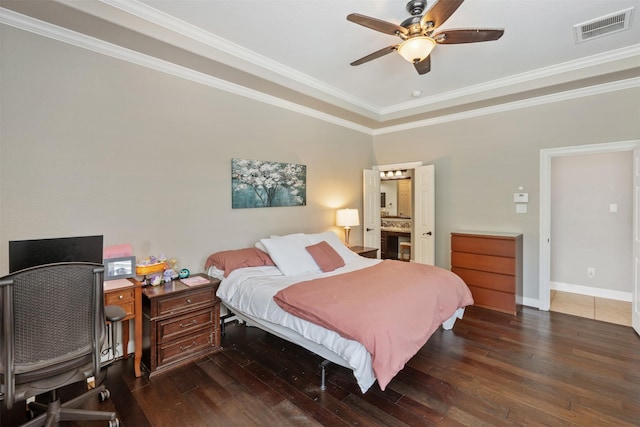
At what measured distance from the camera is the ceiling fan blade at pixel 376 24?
201cm

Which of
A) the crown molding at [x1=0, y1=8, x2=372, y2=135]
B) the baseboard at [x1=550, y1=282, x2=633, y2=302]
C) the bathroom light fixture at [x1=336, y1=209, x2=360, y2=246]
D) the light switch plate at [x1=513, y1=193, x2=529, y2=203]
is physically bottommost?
the baseboard at [x1=550, y1=282, x2=633, y2=302]

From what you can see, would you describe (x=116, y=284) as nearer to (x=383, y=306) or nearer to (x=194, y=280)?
(x=194, y=280)

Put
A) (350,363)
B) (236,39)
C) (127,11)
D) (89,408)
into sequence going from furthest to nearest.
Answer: (236,39)
(127,11)
(89,408)
(350,363)

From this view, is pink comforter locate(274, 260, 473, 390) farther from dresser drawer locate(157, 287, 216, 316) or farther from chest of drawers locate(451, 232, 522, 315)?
chest of drawers locate(451, 232, 522, 315)

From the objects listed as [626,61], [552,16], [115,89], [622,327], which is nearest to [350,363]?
[115,89]

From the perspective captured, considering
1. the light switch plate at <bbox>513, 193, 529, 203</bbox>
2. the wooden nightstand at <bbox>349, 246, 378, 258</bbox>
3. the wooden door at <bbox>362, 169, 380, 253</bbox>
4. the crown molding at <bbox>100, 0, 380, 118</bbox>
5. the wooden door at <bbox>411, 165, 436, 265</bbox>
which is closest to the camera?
the crown molding at <bbox>100, 0, 380, 118</bbox>

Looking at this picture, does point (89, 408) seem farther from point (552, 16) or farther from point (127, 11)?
point (552, 16)

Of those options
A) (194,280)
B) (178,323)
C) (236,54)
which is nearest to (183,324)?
(178,323)

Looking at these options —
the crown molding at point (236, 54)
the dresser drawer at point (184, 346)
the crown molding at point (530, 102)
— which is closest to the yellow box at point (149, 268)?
the dresser drawer at point (184, 346)

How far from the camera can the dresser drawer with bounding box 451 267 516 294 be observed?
149 inches

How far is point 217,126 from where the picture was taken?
3387 millimetres

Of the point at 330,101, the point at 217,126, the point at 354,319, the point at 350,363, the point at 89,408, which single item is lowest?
the point at 89,408

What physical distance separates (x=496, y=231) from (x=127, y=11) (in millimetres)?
4878

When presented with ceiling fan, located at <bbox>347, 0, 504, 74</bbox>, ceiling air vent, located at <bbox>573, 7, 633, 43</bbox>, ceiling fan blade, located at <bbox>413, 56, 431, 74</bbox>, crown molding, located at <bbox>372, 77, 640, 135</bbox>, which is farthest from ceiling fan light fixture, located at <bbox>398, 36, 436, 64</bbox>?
crown molding, located at <bbox>372, 77, 640, 135</bbox>
